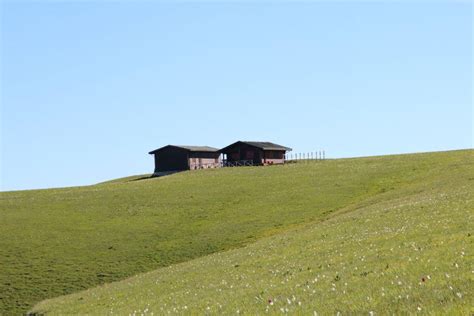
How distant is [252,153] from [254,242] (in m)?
79.5

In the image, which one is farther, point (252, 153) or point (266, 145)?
point (266, 145)

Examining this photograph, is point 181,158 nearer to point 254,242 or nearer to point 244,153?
point 244,153

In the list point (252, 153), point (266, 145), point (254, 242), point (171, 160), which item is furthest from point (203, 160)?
point (254, 242)

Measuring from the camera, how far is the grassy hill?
19250 millimetres

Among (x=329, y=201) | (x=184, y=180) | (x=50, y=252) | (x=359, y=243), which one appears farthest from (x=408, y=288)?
(x=184, y=180)

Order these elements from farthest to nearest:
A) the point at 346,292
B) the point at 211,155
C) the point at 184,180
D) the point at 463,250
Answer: the point at 211,155
the point at 184,180
the point at 463,250
the point at 346,292

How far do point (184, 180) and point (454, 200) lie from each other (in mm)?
60851

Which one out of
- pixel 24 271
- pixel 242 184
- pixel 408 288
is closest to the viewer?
pixel 408 288

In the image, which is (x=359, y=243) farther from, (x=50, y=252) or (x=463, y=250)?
(x=50, y=252)

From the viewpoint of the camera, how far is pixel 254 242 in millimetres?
51594

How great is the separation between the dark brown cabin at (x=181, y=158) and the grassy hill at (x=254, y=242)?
83.2ft

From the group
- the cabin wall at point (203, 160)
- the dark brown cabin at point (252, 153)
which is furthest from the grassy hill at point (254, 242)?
the cabin wall at point (203, 160)

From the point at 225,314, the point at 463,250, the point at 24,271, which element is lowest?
the point at 24,271

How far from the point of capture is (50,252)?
55.8 metres
